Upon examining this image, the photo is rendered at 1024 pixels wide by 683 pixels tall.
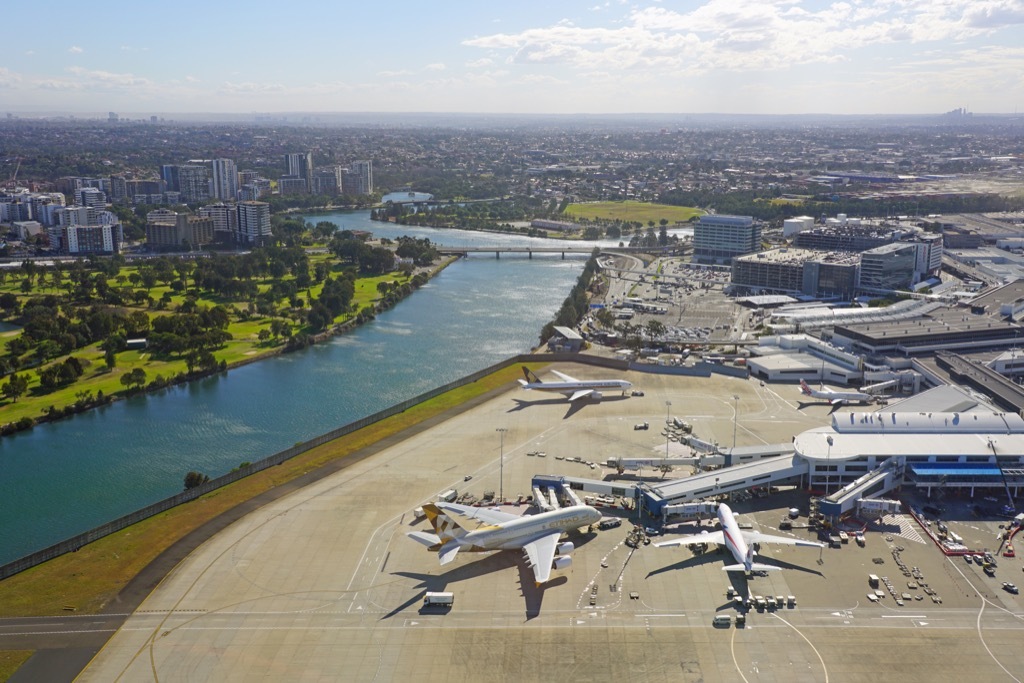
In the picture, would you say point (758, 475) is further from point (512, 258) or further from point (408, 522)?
point (512, 258)

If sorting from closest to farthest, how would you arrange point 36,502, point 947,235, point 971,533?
point 971,533, point 36,502, point 947,235

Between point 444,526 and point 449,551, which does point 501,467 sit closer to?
→ point 444,526

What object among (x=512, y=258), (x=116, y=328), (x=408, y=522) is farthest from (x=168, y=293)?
(x=408, y=522)

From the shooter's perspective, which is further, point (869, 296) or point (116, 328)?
point (869, 296)

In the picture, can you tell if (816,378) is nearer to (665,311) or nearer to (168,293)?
(665,311)

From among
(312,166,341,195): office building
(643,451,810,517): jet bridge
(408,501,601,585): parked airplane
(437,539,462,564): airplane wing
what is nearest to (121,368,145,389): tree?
(408,501,601,585): parked airplane

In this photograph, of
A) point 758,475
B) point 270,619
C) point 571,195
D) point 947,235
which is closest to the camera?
point 270,619
